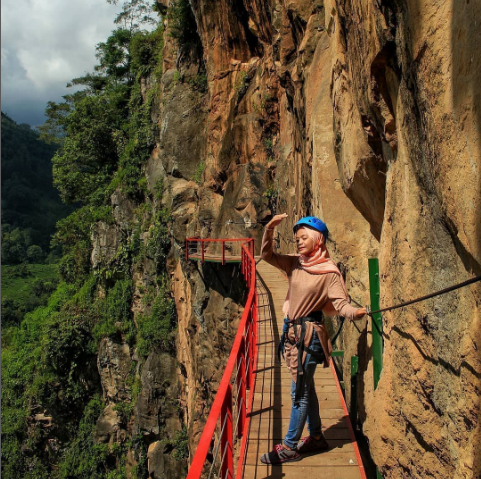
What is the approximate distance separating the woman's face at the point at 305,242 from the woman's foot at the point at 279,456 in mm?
1522

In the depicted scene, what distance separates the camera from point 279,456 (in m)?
3.36

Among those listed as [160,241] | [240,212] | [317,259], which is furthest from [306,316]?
[160,241]

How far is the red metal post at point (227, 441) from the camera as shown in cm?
286

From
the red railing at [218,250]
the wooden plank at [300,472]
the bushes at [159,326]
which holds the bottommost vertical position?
the bushes at [159,326]

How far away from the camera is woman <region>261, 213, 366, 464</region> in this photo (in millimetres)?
3260

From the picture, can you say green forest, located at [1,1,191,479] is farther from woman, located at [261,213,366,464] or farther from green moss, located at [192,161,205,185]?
woman, located at [261,213,366,464]

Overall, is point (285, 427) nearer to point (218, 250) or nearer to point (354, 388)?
point (354, 388)

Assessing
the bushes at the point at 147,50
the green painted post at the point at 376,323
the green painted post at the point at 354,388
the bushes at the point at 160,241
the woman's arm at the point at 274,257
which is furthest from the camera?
the bushes at the point at 147,50

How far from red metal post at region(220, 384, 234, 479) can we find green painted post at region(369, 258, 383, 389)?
1.31m

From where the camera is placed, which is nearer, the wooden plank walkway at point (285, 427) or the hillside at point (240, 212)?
the hillside at point (240, 212)

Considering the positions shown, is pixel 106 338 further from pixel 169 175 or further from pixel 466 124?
pixel 466 124

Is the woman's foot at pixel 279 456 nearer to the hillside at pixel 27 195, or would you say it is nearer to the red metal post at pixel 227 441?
the red metal post at pixel 227 441

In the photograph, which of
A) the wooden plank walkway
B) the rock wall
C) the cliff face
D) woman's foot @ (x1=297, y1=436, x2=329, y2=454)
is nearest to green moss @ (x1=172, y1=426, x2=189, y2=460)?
the cliff face

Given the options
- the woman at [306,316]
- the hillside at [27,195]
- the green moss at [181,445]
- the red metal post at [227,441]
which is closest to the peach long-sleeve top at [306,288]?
the woman at [306,316]
